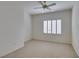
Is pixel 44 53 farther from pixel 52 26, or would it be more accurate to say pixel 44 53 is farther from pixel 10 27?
pixel 52 26

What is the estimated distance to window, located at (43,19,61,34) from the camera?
7.13m

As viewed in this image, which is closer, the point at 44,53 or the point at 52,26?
the point at 44,53

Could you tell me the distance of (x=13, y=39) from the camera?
4.58 meters

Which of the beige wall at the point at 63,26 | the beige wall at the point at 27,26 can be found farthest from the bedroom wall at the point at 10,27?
the beige wall at the point at 63,26

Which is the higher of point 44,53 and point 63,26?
point 63,26

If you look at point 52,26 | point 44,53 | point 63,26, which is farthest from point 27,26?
point 44,53

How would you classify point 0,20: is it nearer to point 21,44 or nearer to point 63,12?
point 21,44

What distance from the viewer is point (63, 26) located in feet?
22.4

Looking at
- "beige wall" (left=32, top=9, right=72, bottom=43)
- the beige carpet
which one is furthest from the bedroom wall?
"beige wall" (left=32, top=9, right=72, bottom=43)

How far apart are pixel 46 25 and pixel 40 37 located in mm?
1105

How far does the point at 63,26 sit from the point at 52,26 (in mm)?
913

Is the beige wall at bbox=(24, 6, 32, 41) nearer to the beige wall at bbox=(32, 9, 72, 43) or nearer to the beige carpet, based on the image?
the beige wall at bbox=(32, 9, 72, 43)

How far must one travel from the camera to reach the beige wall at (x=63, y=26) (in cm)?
661

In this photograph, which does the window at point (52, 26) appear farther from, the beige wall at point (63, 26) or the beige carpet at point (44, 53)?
the beige carpet at point (44, 53)
